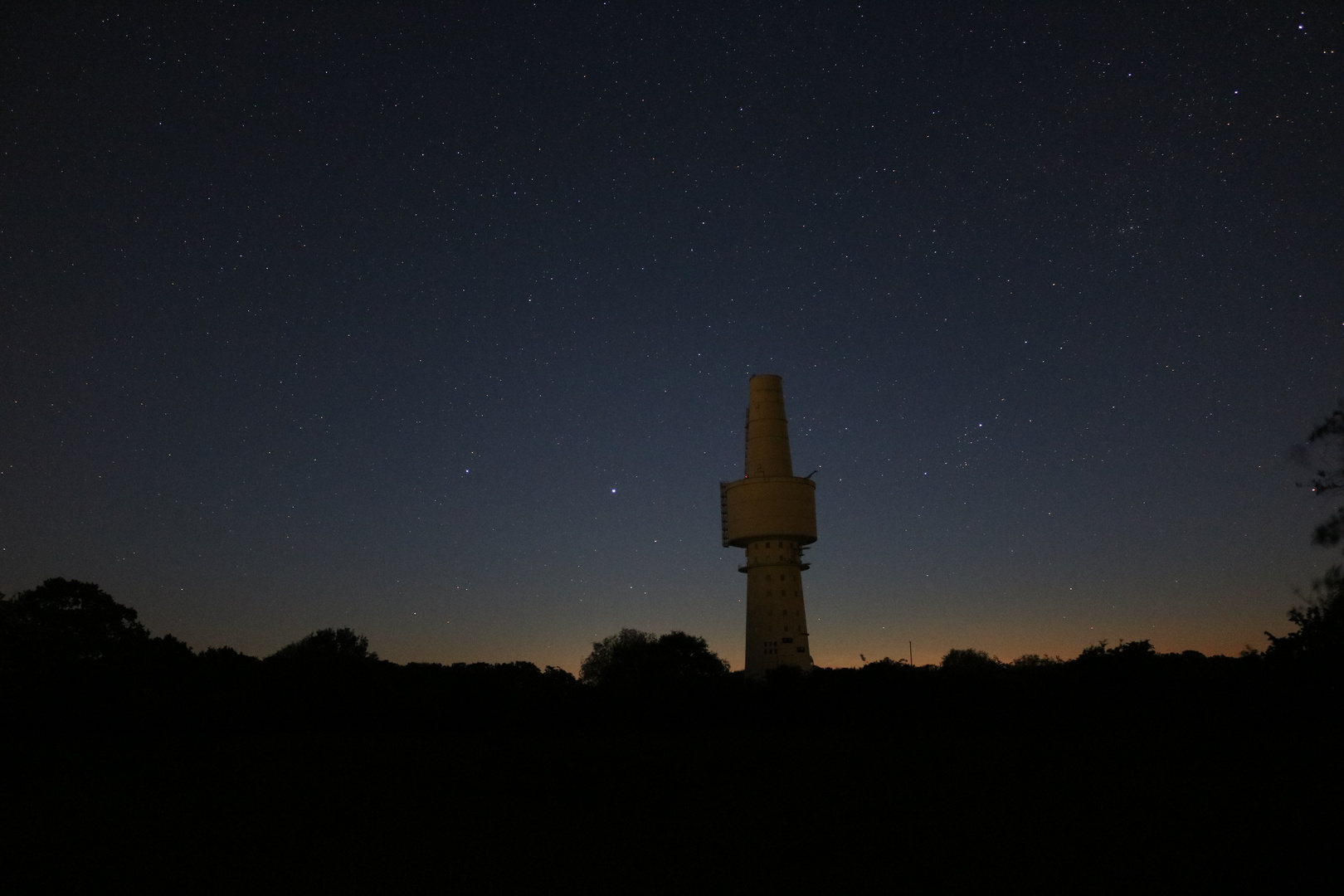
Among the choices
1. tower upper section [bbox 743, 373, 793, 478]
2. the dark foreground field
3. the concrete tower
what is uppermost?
tower upper section [bbox 743, 373, 793, 478]

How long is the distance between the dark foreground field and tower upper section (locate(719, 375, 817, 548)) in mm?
28210

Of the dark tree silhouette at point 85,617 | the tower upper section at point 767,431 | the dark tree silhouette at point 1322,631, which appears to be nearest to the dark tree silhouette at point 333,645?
the dark tree silhouette at point 85,617

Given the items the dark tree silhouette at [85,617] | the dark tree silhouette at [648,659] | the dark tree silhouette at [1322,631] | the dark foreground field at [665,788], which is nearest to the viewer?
the dark foreground field at [665,788]

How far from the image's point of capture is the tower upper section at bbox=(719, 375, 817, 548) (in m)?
78.4

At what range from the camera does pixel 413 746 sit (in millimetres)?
36562

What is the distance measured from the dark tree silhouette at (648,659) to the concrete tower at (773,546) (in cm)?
390

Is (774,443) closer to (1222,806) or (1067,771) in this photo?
(1067,771)

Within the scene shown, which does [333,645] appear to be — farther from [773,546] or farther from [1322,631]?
[1322,631]

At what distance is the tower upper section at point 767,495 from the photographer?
78.4 m

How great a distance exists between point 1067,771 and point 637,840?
41.5 ft

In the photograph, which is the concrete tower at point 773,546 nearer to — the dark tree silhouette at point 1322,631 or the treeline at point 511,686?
the treeline at point 511,686

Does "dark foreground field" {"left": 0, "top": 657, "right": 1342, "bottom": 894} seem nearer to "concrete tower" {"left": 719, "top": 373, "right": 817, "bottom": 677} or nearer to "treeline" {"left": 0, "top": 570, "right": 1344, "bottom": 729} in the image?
"treeline" {"left": 0, "top": 570, "right": 1344, "bottom": 729}

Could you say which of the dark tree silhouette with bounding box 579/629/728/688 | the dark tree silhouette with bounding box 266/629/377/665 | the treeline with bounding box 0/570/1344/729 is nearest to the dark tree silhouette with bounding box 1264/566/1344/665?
the treeline with bounding box 0/570/1344/729

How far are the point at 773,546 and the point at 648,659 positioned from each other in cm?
1247
